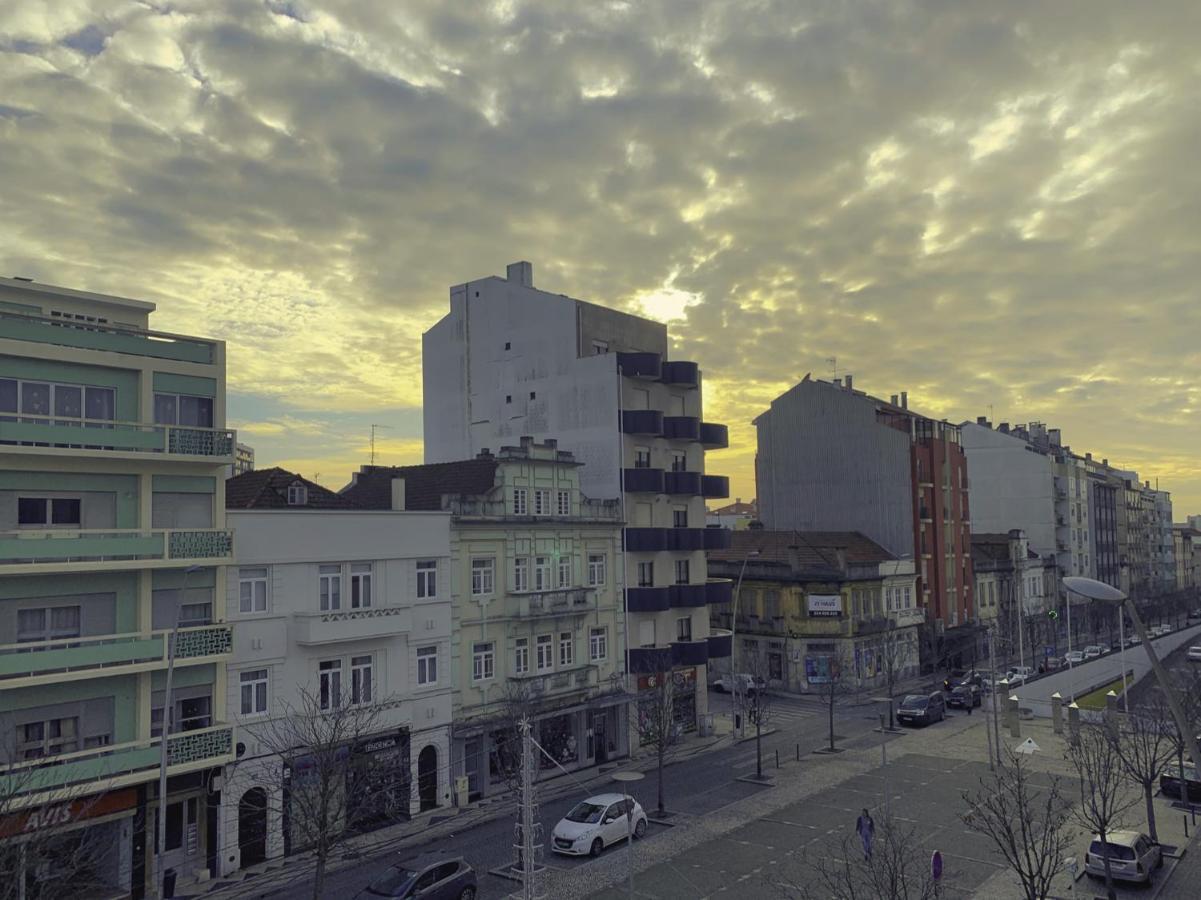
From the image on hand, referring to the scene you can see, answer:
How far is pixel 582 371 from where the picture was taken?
52.2 m

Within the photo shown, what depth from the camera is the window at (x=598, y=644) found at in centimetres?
4781

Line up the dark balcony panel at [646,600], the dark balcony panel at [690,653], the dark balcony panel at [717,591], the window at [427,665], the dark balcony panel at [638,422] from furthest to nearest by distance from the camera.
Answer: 1. the dark balcony panel at [717,591]
2. the dark balcony panel at [690,653]
3. the dark balcony panel at [638,422]
4. the dark balcony panel at [646,600]
5. the window at [427,665]

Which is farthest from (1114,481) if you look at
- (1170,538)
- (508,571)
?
(508,571)

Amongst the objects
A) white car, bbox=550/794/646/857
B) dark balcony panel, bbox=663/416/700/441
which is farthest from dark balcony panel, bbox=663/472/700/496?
white car, bbox=550/794/646/857

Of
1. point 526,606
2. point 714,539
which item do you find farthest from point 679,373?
point 526,606

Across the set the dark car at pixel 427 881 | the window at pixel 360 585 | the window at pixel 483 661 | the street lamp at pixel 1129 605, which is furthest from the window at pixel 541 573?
the street lamp at pixel 1129 605

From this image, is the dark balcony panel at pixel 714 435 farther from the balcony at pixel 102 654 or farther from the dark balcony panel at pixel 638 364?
the balcony at pixel 102 654

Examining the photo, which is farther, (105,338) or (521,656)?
(521,656)

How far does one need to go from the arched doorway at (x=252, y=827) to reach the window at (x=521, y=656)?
43.4 ft

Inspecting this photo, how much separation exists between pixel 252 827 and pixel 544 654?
52.6 ft

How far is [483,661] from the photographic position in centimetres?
4156

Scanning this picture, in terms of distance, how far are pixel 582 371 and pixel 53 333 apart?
93.5 feet

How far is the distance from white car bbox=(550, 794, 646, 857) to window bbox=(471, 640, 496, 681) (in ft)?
30.3

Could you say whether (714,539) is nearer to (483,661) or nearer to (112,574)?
(483,661)
